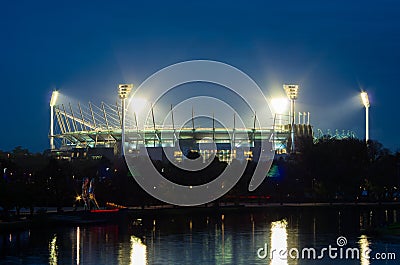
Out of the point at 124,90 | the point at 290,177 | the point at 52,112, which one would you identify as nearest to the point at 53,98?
the point at 52,112

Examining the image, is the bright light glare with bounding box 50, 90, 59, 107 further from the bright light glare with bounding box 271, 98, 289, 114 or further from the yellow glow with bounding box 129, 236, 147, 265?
the yellow glow with bounding box 129, 236, 147, 265

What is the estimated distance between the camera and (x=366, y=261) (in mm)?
27156

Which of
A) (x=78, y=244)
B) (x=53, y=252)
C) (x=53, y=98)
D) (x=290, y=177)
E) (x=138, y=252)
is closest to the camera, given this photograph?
(x=138, y=252)

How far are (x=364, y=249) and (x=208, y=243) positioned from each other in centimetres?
706

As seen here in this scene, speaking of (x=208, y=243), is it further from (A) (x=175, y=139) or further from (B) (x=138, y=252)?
(A) (x=175, y=139)

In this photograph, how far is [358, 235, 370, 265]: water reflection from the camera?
2714 centimetres

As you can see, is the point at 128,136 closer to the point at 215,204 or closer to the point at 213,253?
the point at 215,204

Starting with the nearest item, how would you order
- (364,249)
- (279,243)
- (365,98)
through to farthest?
(364,249) < (279,243) < (365,98)

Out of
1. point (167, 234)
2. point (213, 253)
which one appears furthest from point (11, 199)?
point (213, 253)

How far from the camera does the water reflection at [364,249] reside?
27.1m

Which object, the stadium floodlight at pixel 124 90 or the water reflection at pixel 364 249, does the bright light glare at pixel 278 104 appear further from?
the water reflection at pixel 364 249

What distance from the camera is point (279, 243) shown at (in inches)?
1355

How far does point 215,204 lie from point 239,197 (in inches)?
378

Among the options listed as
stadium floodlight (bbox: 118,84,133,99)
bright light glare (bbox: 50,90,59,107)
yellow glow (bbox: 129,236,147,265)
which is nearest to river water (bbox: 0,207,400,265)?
yellow glow (bbox: 129,236,147,265)
